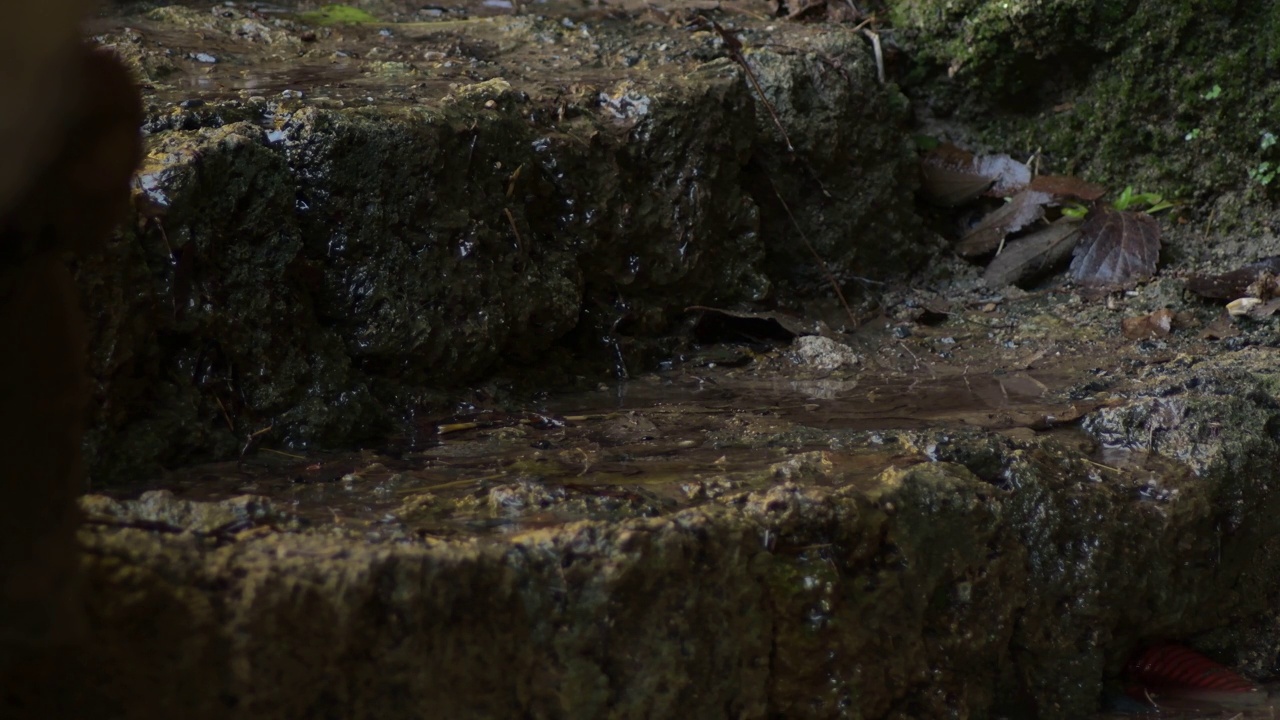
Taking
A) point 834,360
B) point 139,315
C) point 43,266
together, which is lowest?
point 834,360

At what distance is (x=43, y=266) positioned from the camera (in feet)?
4.07

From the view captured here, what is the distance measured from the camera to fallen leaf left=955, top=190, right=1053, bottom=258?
4.82 metres

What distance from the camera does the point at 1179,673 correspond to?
257cm

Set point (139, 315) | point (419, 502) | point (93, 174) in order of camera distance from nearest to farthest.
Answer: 1. point (93, 174)
2. point (419, 502)
3. point (139, 315)

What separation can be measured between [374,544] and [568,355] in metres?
2.07

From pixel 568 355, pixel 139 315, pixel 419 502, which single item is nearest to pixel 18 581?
pixel 419 502

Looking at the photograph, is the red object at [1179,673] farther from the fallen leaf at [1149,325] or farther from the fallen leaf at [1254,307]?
the fallen leaf at [1254,307]

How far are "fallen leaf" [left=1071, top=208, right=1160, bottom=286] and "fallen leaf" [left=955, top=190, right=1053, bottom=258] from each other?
8.5 inches

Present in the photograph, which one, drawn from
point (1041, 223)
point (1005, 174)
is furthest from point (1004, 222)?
point (1005, 174)

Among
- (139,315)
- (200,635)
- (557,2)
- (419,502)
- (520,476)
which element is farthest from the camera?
(557,2)

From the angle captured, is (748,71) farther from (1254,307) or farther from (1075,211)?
(1254,307)

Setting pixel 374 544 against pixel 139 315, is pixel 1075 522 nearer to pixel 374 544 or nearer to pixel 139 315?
pixel 374 544

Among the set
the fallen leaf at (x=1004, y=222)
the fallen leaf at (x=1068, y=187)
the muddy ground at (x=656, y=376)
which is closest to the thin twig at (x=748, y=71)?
the muddy ground at (x=656, y=376)

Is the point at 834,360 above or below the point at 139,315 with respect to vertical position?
below
